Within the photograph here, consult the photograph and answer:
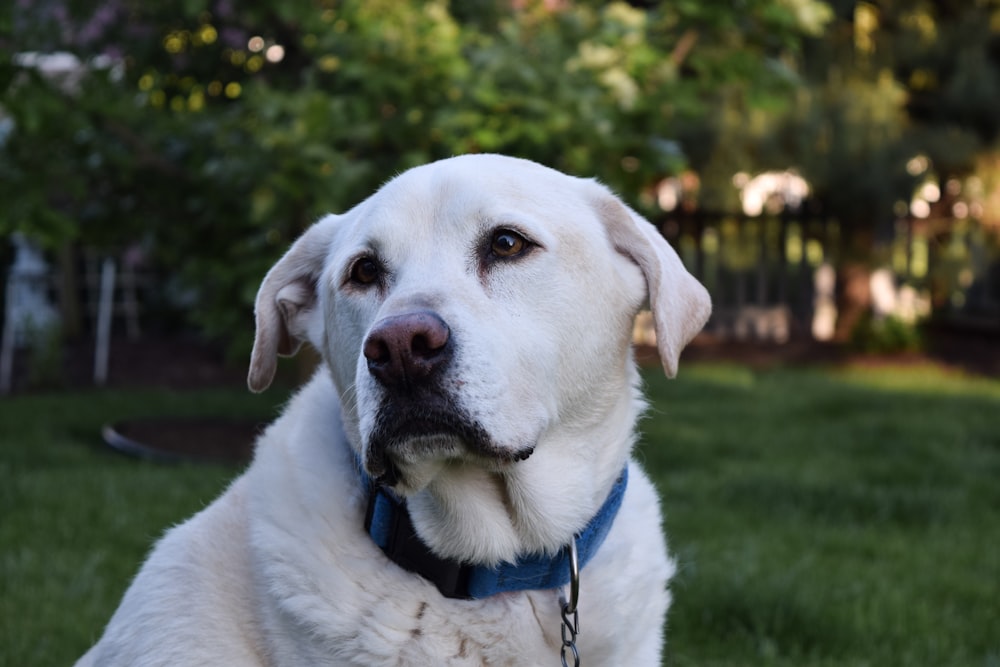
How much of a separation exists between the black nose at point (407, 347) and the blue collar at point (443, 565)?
337 millimetres

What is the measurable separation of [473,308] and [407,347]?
0.21 metres

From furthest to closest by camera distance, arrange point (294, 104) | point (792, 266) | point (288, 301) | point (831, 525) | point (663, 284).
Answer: point (792, 266) → point (294, 104) → point (831, 525) → point (288, 301) → point (663, 284)

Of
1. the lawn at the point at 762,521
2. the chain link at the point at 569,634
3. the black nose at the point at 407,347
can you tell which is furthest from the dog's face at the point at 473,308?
the lawn at the point at 762,521

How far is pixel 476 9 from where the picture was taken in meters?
6.84

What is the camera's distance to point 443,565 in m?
2.24

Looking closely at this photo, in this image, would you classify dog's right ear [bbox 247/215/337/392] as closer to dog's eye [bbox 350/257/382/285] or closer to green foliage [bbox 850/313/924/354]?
dog's eye [bbox 350/257/382/285]

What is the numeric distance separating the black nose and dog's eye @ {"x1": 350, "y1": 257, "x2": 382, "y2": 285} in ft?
1.19

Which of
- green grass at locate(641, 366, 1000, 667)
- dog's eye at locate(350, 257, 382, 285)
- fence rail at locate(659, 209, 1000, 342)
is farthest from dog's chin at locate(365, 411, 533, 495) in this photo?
fence rail at locate(659, 209, 1000, 342)

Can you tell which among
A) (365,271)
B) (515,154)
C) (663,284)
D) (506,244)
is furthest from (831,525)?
(365,271)

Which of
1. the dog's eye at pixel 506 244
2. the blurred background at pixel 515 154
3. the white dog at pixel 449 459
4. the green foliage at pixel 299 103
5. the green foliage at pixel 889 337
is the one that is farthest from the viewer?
the green foliage at pixel 889 337

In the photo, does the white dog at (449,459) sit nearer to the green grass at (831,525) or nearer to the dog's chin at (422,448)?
the dog's chin at (422,448)

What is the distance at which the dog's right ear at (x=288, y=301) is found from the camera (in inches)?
103

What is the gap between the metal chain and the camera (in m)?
2.25

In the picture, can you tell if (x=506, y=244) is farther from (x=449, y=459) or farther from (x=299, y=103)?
(x=299, y=103)
